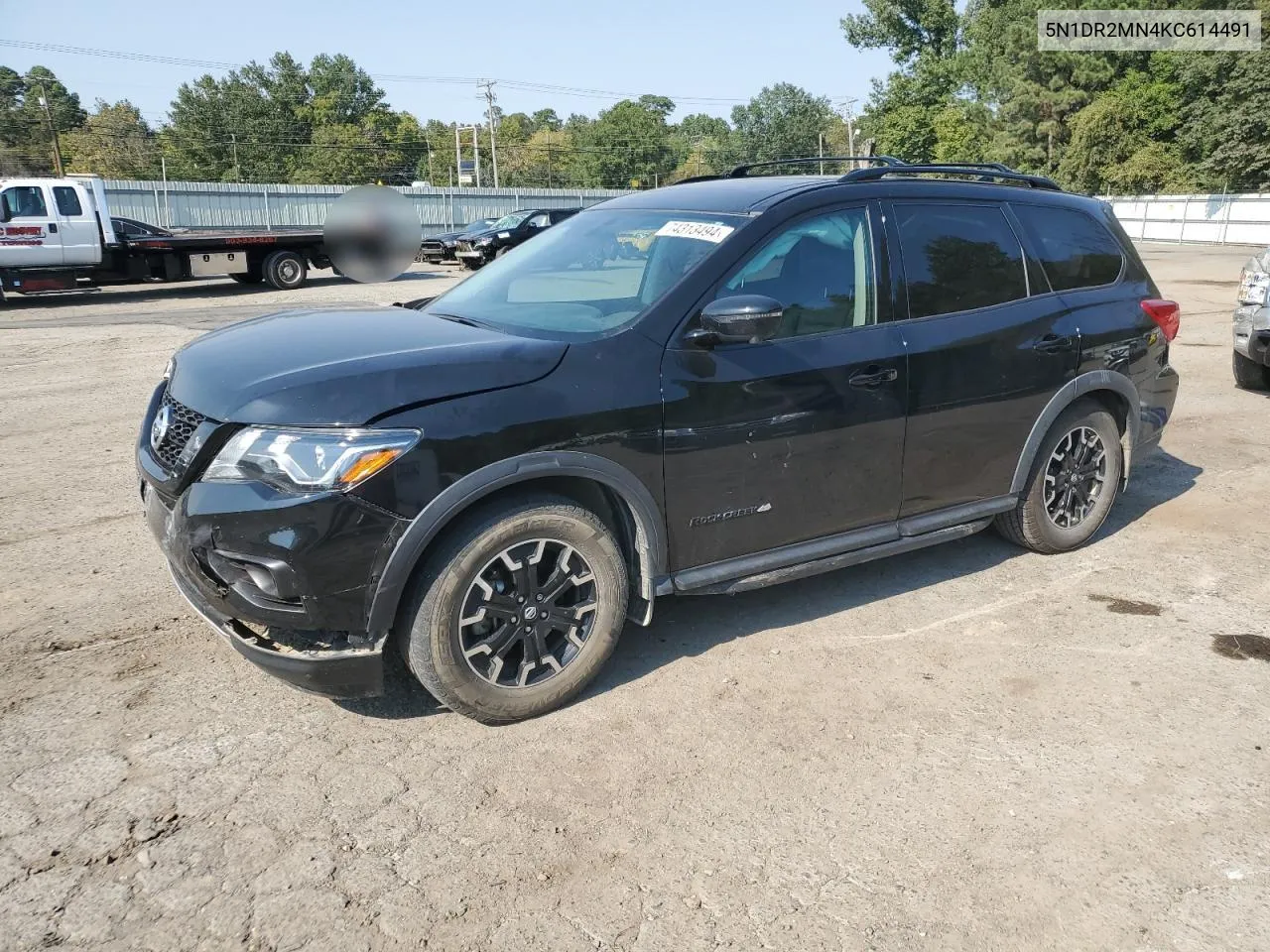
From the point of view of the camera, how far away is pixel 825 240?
3.89 m

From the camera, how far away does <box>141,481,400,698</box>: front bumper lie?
2.89 meters

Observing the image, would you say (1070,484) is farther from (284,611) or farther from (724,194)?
(284,611)

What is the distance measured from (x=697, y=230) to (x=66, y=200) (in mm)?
17423

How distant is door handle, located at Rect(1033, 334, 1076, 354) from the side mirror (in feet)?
5.67

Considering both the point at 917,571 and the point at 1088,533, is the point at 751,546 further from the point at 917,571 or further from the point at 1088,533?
the point at 1088,533

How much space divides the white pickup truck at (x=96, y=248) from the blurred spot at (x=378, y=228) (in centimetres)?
821

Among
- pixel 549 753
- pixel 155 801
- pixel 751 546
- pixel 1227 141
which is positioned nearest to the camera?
pixel 155 801

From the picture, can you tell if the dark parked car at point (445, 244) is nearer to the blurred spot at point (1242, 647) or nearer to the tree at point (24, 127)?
the blurred spot at point (1242, 647)

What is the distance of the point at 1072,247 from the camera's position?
479 centimetres


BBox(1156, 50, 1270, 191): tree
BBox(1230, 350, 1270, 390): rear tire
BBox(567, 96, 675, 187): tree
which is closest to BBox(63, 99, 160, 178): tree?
BBox(567, 96, 675, 187): tree

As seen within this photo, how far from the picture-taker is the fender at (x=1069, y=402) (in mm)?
4520

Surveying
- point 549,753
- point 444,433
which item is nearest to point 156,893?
point 549,753

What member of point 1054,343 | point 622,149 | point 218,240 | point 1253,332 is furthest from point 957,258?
point 622,149

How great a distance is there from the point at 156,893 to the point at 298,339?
6.12ft
